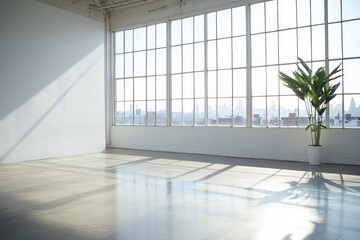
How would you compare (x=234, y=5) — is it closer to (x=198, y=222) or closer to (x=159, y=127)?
(x=159, y=127)

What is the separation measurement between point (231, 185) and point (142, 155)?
4.87 metres

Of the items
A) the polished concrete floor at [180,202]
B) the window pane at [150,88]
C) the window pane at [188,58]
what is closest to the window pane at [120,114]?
the window pane at [150,88]

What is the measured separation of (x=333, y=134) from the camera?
26.2 ft

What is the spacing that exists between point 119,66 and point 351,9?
315 inches

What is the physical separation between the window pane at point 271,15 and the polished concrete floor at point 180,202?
12.8 ft

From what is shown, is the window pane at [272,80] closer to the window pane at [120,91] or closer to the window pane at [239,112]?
the window pane at [239,112]

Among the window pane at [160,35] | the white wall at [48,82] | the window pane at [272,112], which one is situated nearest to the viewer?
the white wall at [48,82]

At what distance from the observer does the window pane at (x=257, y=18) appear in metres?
9.16

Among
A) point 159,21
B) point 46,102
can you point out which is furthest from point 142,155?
point 159,21

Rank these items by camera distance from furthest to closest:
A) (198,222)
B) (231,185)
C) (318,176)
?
(318,176)
(231,185)
(198,222)

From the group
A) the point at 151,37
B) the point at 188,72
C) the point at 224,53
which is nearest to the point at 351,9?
the point at 224,53

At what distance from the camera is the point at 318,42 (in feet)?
27.3

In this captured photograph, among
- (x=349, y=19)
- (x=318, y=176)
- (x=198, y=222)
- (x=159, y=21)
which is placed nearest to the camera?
(x=198, y=222)

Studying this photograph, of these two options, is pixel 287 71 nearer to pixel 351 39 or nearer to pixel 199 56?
pixel 351 39
